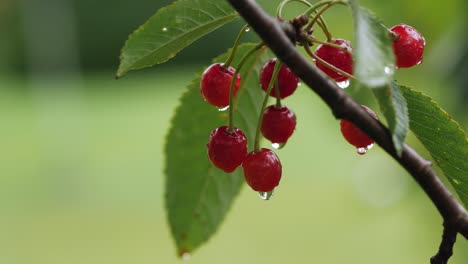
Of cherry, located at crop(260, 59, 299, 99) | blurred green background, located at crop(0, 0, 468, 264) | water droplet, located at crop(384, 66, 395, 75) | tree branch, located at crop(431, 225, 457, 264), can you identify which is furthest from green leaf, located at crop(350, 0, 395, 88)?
blurred green background, located at crop(0, 0, 468, 264)

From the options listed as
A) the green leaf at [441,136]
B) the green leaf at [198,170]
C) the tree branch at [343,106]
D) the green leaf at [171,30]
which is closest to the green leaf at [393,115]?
the tree branch at [343,106]

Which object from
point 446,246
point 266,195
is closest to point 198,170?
point 266,195

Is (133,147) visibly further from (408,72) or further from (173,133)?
(173,133)

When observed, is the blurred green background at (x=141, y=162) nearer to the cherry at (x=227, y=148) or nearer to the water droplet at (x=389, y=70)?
the cherry at (x=227, y=148)

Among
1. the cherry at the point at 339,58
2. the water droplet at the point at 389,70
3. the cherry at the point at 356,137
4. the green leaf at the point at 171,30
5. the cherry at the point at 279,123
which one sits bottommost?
the cherry at the point at 279,123

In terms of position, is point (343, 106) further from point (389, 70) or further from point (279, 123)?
point (279, 123)

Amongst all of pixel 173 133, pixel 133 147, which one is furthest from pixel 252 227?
pixel 173 133

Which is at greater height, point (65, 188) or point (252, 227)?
point (252, 227)
